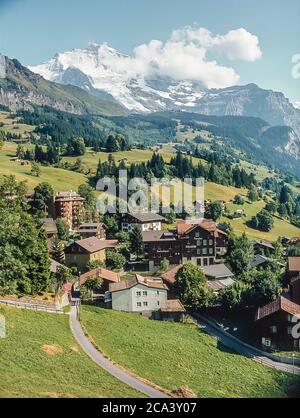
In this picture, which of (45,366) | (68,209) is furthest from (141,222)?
(45,366)

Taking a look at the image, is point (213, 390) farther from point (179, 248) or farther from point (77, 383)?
point (179, 248)

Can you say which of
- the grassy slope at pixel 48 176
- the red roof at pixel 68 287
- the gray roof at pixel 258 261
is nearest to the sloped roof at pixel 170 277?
the red roof at pixel 68 287

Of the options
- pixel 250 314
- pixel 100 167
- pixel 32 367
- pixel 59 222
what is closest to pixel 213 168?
pixel 100 167

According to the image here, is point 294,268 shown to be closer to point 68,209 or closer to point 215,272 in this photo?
point 215,272

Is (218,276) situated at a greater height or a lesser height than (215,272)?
lesser

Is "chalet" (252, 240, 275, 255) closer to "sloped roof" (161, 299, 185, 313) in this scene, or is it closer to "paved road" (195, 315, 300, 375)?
"sloped roof" (161, 299, 185, 313)

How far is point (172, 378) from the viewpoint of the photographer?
25906mm

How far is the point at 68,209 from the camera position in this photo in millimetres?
76688

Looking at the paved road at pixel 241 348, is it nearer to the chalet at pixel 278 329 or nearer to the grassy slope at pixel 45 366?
the chalet at pixel 278 329

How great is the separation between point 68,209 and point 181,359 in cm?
4984

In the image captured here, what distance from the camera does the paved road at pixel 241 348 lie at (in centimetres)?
3231

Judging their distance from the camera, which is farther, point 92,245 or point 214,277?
point 92,245

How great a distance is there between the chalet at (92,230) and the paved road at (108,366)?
1293 inches
